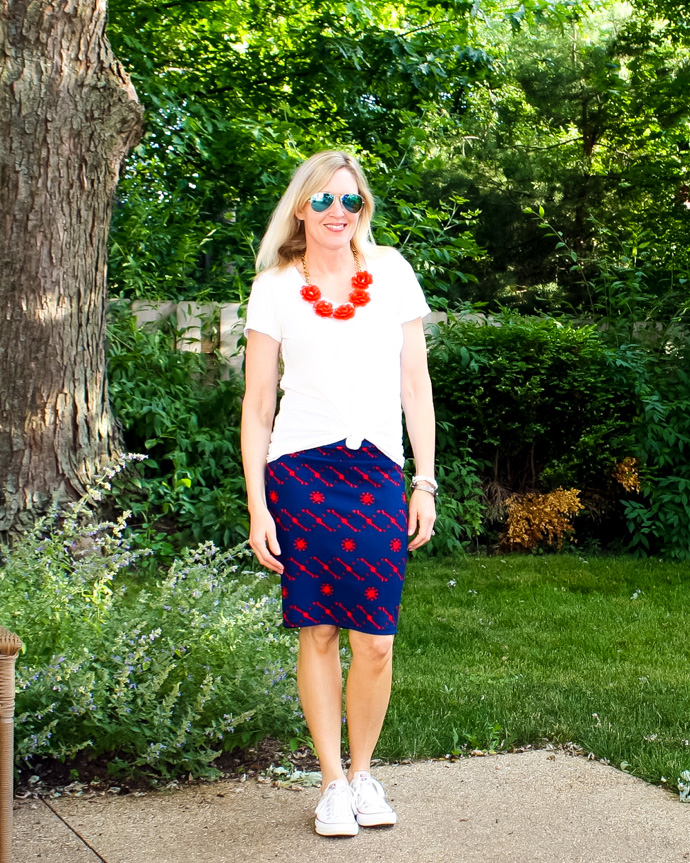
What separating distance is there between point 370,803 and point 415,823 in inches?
5.6

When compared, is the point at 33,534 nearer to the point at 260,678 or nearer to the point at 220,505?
the point at 260,678

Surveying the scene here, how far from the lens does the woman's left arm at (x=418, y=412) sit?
2.87 m

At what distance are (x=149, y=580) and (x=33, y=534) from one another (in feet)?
5.63

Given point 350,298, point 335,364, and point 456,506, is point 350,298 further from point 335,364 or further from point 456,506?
point 456,506

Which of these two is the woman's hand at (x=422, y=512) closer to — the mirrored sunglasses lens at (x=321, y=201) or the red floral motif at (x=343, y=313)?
the red floral motif at (x=343, y=313)

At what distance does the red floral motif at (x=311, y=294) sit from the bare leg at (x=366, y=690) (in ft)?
3.00

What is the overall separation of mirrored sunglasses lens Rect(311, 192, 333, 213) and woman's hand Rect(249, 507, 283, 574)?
0.84m

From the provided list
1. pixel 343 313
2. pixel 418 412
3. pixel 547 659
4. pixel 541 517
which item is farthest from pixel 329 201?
pixel 541 517

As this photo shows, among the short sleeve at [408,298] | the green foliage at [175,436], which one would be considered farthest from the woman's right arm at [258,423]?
the green foliage at [175,436]

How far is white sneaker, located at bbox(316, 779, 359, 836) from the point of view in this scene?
2.71 m

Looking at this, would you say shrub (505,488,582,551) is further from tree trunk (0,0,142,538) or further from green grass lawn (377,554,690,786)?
tree trunk (0,0,142,538)

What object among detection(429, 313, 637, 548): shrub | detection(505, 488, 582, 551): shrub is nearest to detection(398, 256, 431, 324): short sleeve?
detection(429, 313, 637, 548): shrub

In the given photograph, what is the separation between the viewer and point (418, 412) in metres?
2.89

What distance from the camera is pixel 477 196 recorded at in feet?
43.3
